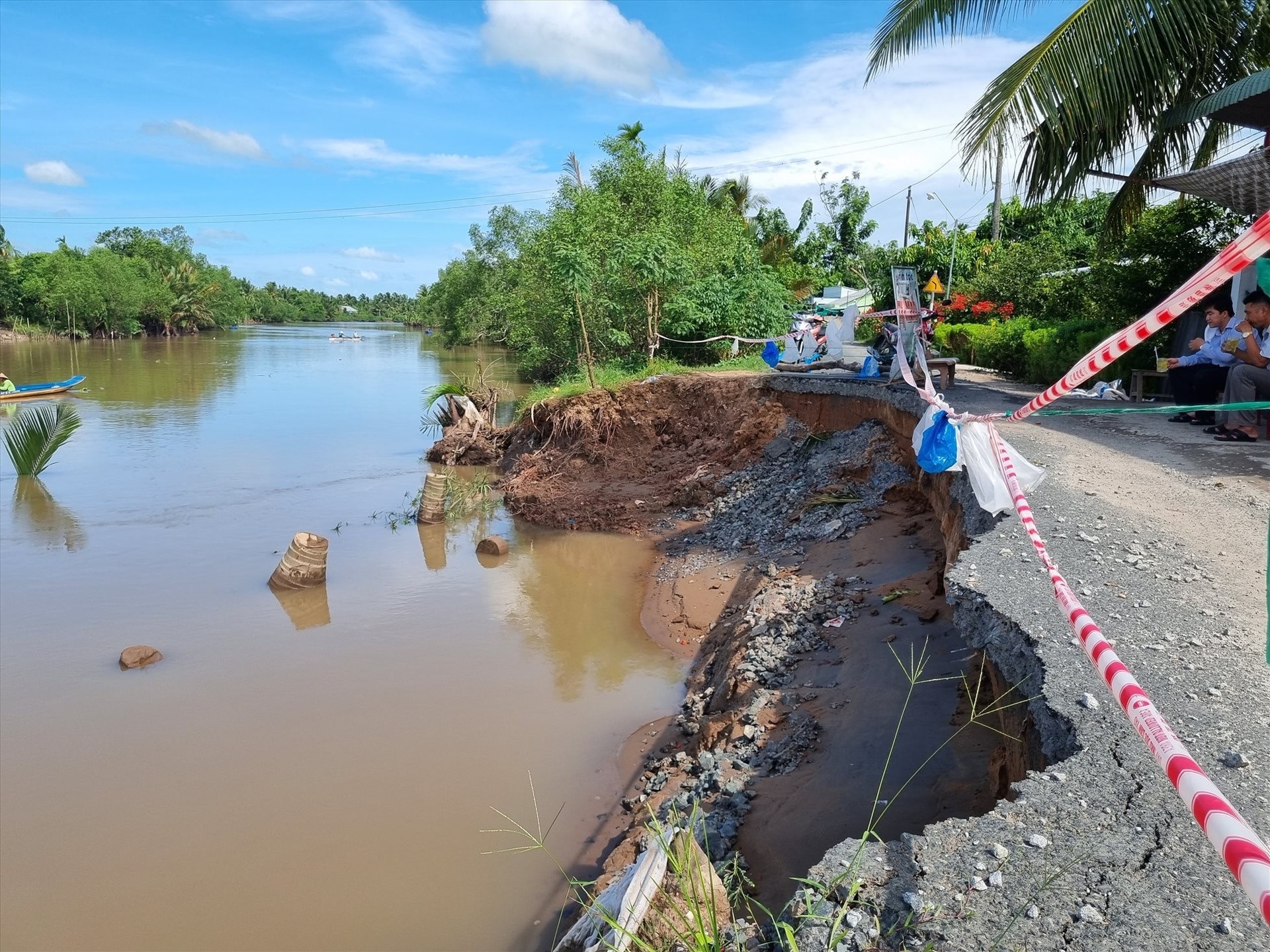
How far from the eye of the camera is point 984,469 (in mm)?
5535

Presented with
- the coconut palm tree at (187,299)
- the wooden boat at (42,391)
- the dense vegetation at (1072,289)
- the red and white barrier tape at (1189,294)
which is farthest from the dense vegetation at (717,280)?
the coconut palm tree at (187,299)

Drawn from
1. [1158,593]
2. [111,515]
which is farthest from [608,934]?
[111,515]

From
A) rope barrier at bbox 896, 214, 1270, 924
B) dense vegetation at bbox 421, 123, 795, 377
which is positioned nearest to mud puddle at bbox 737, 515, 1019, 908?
rope barrier at bbox 896, 214, 1270, 924

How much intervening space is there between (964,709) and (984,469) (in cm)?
180

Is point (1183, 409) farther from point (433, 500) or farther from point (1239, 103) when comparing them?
point (433, 500)

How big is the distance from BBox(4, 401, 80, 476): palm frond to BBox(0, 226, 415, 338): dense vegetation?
50522 mm

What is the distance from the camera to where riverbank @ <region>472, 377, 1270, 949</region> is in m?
2.42

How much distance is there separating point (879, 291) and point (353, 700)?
1366 inches

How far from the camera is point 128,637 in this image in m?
8.98

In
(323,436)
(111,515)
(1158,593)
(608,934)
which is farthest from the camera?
(323,436)

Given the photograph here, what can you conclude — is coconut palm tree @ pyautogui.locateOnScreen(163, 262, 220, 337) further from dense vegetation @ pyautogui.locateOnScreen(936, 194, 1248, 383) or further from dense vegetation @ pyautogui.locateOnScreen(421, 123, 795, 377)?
dense vegetation @ pyautogui.locateOnScreen(936, 194, 1248, 383)

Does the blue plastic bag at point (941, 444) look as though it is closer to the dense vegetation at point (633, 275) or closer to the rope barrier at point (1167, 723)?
the rope barrier at point (1167, 723)

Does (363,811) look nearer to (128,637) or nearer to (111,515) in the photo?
(128,637)

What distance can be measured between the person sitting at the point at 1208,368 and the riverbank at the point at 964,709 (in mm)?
1392
